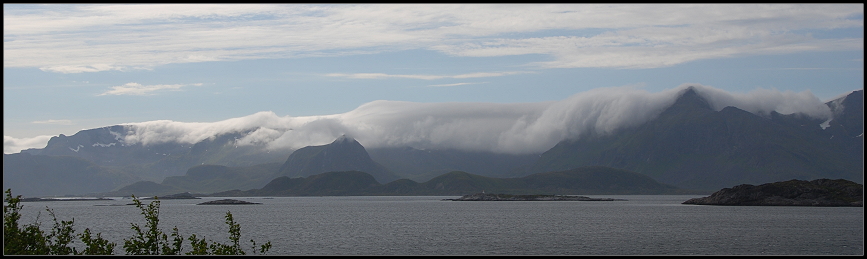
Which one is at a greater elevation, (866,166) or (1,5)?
(1,5)

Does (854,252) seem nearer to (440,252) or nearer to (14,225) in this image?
(440,252)

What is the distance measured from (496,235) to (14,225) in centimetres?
9986

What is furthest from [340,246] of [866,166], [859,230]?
[859,230]

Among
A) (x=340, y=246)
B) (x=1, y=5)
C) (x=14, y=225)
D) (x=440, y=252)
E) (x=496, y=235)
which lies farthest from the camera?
(x=496, y=235)

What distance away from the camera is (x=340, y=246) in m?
116

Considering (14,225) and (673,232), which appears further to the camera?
(673,232)

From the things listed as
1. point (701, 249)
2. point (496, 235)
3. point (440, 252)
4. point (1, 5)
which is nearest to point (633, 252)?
point (701, 249)

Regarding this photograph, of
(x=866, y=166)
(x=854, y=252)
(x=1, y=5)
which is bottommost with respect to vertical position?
(x=854, y=252)

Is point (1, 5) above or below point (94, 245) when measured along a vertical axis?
above

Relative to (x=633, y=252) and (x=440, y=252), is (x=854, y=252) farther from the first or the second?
(x=440, y=252)

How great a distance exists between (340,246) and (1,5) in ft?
287

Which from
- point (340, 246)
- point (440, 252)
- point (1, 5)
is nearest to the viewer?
point (1, 5)

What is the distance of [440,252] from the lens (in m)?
103

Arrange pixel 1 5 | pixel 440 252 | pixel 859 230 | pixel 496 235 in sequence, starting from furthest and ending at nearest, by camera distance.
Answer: pixel 859 230 → pixel 496 235 → pixel 440 252 → pixel 1 5
